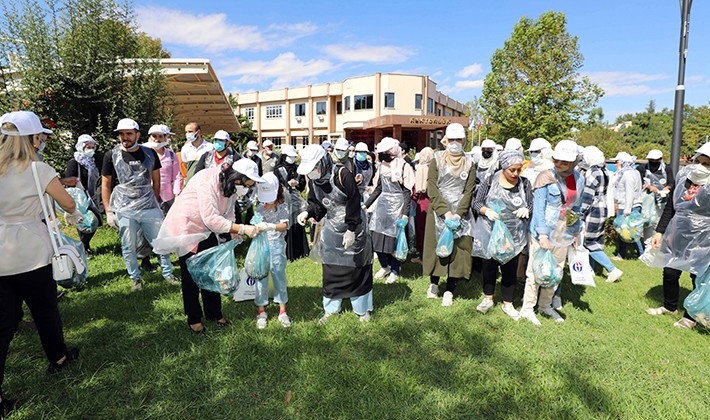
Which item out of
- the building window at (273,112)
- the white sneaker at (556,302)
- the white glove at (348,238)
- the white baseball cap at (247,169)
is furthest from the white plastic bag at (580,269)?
the building window at (273,112)

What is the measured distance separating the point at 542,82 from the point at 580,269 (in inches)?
633

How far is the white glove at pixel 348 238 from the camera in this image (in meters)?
3.62

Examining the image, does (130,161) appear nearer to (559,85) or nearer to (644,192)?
(644,192)

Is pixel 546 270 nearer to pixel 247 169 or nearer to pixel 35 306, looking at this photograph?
pixel 247 169

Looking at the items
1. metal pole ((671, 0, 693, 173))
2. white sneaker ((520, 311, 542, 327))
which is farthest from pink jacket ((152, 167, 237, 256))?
metal pole ((671, 0, 693, 173))

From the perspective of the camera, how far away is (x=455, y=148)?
4336mm

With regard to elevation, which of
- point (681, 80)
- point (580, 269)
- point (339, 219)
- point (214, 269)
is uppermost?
point (681, 80)

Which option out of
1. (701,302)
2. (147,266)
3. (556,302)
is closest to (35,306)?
(147,266)

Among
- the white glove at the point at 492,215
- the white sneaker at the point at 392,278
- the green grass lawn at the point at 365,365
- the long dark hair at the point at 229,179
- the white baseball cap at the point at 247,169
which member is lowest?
the green grass lawn at the point at 365,365

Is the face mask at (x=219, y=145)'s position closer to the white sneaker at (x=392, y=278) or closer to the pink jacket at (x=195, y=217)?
the pink jacket at (x=195, y=217)

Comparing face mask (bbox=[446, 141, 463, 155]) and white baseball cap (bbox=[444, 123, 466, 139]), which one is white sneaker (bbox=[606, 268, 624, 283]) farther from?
white baseball cap (bbox=[444, 123, 466, 139])

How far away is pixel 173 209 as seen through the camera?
3.40 metres

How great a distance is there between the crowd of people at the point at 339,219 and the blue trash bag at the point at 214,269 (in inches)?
5.5

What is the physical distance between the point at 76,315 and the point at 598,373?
4848 mm
